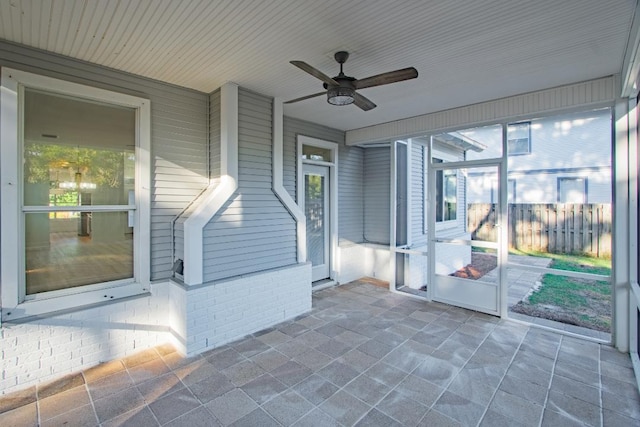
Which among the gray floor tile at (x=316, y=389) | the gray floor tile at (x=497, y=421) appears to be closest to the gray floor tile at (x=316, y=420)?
the gray floor tile at (x=316, y=389)

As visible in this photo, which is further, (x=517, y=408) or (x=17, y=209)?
(x=17, y=209)

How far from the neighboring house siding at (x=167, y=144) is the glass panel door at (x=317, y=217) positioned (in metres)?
1.97

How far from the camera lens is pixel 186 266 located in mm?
3248

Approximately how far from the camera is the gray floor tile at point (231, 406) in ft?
7.32

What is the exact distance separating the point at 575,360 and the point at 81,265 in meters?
5.04

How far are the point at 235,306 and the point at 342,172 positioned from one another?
333cm

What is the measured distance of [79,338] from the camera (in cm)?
291

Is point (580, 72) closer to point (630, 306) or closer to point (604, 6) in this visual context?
point (604, 6)

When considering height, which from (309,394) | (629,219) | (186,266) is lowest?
(309,394)

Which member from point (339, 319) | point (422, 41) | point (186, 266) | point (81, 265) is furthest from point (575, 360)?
point (81, 265)

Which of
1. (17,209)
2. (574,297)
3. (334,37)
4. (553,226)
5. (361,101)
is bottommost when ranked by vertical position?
(574,297)

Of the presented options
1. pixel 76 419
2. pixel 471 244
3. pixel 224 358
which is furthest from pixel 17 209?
pixel 471 244

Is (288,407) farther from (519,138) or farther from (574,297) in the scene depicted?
(574,297)

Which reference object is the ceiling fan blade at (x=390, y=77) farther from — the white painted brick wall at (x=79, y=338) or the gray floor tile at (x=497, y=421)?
the white painted brick wall at (x=79, y=338)
